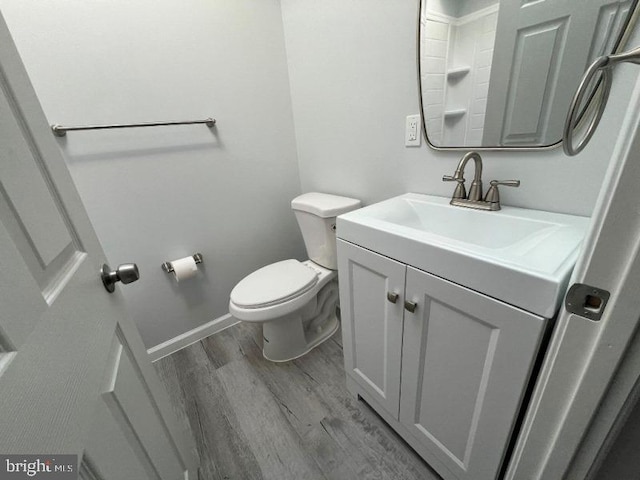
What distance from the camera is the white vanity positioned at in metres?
0.58

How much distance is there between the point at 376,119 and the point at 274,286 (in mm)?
920

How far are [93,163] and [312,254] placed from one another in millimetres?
1113

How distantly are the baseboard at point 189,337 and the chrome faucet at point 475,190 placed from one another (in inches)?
59.9

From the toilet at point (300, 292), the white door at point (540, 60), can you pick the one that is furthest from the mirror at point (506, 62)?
the toilet at point (300, 292)

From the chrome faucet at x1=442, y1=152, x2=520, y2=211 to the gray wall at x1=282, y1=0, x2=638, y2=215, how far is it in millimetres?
67

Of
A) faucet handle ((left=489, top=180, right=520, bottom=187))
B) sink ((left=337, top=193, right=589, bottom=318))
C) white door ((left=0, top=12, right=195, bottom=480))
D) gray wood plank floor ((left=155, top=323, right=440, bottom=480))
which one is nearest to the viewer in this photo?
white door ((left=0, top=12, right=195, bottom=480))

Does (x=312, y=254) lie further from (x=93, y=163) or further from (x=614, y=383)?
(x=614, y=383)

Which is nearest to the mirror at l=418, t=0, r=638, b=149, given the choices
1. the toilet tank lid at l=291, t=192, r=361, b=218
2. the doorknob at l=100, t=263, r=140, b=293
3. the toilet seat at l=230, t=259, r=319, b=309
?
the toilet tank lid at l=291, t=192, r=361, b=218

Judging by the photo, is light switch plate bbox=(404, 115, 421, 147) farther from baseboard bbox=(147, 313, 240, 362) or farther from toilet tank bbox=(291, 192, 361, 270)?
baseboard bbox=(147, 313, 240, 362)

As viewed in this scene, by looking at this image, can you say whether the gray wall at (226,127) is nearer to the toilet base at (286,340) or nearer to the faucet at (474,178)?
the faucet at (474,178)

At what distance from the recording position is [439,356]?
2.50 ft

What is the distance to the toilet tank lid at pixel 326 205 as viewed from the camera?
1.34 metres

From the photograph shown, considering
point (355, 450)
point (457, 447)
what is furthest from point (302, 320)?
point (457, 447)

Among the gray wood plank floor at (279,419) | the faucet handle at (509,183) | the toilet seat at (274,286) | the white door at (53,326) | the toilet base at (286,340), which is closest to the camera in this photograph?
the white door at (53,326)
